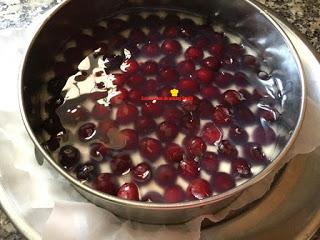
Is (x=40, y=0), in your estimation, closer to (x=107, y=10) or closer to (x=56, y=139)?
(x=107, y=10)

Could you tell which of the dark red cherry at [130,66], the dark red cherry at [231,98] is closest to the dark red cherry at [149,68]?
the dark red cherry at [130,66]

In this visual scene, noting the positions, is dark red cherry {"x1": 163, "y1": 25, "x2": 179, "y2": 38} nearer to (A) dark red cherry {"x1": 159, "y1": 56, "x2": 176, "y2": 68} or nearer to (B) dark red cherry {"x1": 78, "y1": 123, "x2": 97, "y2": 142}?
(A) dark red cherry {"x1": 159, "y1": 56, "x2": 176, "y2": 68}

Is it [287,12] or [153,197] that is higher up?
[287,12]

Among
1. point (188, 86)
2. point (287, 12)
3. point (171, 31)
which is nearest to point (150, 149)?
point (188, 86)

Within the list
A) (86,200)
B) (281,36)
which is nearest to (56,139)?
(86,200)

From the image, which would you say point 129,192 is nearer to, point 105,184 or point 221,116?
point 105,184

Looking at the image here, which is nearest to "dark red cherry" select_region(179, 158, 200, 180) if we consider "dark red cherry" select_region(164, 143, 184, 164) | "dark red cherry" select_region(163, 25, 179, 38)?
"dark red cherry" select_region(164, 143, 184, 164)
